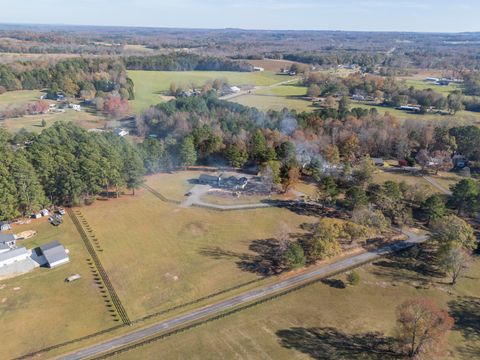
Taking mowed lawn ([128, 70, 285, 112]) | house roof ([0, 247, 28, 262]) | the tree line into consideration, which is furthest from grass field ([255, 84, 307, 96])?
house roof ([0, 247, 28, 262])

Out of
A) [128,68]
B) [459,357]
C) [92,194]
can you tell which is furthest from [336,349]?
[128,68]

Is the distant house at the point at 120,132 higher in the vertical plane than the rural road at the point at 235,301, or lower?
higher

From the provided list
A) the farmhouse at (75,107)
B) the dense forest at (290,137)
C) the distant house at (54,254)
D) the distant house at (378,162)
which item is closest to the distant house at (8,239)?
the distant house at (54,254)

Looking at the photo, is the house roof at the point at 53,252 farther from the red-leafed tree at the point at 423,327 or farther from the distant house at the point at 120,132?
the distant house at the point at 120,132

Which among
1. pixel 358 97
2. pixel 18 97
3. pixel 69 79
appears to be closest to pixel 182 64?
pixel 69 79

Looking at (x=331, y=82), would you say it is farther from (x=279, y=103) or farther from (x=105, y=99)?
(x=105, y=99)

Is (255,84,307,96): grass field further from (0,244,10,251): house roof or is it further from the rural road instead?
(0,244,10,251): house roof
